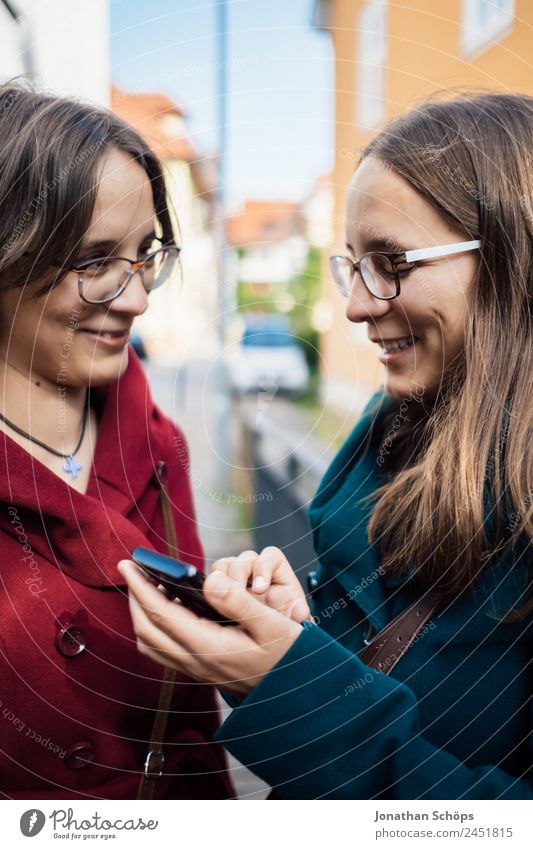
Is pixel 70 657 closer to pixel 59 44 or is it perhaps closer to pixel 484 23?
pixel 59 44

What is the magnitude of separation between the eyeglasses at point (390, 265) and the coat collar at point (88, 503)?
0.51 meters

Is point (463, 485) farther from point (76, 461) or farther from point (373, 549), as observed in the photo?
point (76, 461)

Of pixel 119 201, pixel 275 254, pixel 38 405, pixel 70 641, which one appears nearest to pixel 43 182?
pixel 119 201

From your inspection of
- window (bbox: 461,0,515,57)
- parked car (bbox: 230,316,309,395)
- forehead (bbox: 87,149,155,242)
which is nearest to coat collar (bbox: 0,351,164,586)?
forehead (bbox: 87,149,155,242)

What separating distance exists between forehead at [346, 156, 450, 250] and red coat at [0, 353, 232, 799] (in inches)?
25.1

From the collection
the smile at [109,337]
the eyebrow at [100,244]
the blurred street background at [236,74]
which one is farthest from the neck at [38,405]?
the blurred street background at [236,74]

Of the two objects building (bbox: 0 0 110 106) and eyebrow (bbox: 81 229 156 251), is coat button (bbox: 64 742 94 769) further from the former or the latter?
building (bbox: 0 0 110 106)

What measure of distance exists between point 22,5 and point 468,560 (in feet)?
4.29

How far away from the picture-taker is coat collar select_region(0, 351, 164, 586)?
119 cm

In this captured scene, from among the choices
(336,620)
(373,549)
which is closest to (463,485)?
(373,549)

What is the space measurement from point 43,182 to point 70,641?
72 centimetres

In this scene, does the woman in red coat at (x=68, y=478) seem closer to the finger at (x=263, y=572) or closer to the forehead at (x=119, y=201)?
the forehead at (x=119, y=201)
